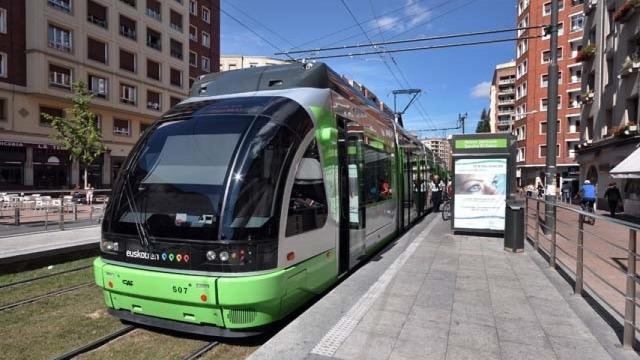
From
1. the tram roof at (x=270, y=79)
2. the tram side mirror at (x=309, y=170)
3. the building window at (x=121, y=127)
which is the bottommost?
the tram side mirror at (x=309, y=170)

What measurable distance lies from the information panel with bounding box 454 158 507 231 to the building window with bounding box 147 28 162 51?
3318 cm

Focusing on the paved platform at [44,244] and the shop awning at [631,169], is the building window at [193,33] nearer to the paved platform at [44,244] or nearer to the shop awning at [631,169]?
the paved platform at [44,244]

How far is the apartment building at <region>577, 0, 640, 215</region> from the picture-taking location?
21042mm

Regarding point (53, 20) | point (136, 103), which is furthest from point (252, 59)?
point (53, 20)

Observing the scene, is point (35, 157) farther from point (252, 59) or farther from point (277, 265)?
point (252, 59)

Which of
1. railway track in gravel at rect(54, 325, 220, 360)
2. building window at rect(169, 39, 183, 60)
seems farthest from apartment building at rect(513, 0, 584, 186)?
railway track in gravel at rect(54, 325, 220, 360)

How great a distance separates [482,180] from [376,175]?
14.9 ft

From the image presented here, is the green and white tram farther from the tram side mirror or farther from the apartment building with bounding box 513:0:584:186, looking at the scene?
the apartment building with bounding box 513:0:584:186

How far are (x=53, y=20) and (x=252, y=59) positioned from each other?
51.4 meters

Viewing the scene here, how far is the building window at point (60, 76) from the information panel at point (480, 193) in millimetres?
27750

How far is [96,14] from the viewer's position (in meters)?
32.4

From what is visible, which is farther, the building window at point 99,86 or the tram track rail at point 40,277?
the building window at point 99,86

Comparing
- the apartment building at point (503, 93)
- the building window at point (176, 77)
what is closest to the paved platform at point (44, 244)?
the building window at point (176, 77)

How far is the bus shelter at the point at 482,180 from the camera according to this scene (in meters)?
11.4
